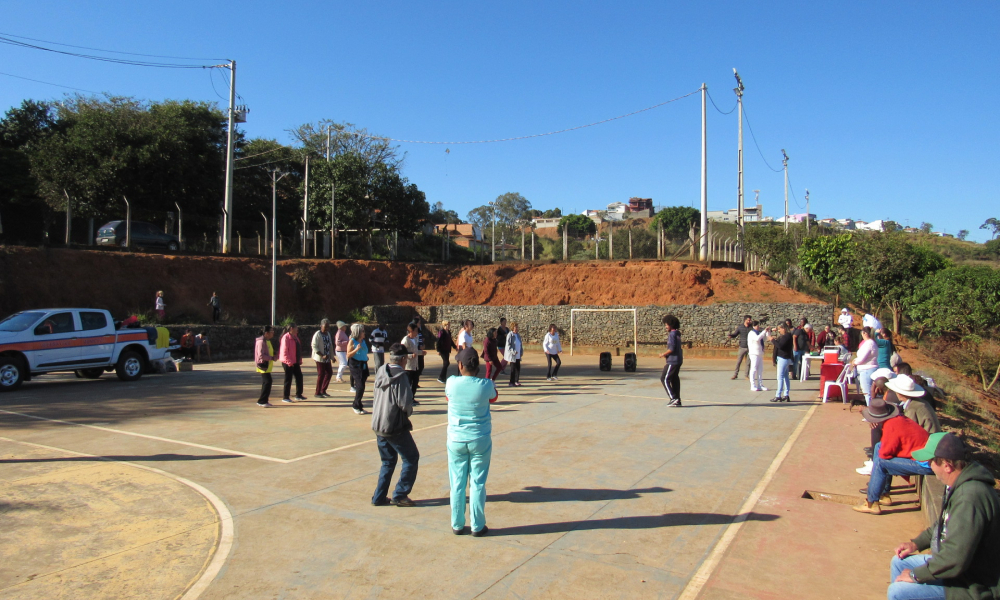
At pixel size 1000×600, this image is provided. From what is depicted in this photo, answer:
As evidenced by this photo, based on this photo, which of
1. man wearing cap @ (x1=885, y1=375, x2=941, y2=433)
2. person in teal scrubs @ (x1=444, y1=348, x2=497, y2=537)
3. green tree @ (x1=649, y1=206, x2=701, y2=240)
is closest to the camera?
person in teal scrubs @ (x1=444, y1=348, x2=497, y2=537)

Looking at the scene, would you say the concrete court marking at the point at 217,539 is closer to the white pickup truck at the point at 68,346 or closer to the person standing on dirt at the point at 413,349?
the person standing on dirt at the point at 413,349

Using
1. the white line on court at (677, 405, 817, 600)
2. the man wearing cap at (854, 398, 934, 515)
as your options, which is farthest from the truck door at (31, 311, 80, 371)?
the man wearing cap at (854, 398, 934, 515)

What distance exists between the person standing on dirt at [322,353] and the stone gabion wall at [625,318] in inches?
719

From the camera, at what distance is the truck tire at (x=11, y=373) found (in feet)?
46.6

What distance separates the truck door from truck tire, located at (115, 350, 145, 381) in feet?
3.98

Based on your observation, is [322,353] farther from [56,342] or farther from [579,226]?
[579,226]

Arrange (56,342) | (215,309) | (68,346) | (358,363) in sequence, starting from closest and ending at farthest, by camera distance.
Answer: (358,363) → (56,342) → (68,346) → (215,309)

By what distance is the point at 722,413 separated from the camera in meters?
12.1

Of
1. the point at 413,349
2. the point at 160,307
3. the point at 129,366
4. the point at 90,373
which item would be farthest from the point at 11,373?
the point at 160,307

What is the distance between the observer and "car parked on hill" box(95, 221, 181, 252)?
28734 millimetres

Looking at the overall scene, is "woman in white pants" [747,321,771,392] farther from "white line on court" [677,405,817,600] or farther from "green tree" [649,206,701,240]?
"green tree" [649,206,701,240]

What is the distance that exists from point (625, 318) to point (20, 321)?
2437cm

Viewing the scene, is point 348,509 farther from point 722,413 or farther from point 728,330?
point 728,330

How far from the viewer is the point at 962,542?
3430 mm
